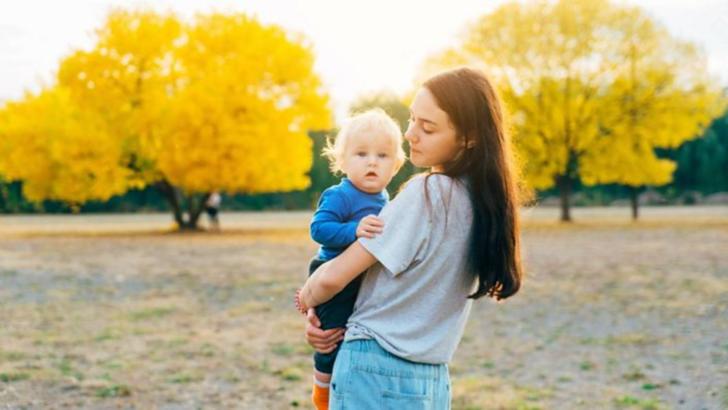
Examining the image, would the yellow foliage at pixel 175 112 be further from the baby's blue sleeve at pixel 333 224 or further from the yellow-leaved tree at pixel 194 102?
the baby's blue sleeve at pixel 333 224

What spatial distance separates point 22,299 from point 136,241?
41.7ft

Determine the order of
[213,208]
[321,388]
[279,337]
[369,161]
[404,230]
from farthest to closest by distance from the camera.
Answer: [213,208], [279,337], [321,388], [369,161], [404,230]

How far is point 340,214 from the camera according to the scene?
2.24m

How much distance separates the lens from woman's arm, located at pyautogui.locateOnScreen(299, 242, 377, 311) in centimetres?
206

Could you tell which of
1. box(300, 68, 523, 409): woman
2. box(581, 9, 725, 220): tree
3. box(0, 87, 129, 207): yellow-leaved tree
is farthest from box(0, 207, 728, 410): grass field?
box(581, 9, 725, 220): tree

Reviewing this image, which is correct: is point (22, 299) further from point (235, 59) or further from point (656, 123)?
point (656, 123)

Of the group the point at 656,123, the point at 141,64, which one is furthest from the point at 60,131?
the point at 656,123

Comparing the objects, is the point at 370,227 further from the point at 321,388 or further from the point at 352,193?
the point at 321,388

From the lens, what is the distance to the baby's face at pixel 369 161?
225 cm

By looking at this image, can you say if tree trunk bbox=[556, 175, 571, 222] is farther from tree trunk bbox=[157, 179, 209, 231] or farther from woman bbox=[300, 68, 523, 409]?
woman bbox=[300, 68, 523, 409]

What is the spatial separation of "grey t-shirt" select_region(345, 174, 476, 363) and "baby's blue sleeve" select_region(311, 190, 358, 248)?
0.11 metres

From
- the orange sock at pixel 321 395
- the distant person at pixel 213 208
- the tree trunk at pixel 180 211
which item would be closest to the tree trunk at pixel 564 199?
the distant person at pixel 213 208

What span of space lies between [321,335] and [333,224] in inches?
11.6

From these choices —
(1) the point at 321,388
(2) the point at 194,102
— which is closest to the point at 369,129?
(1) the point at 321,388
